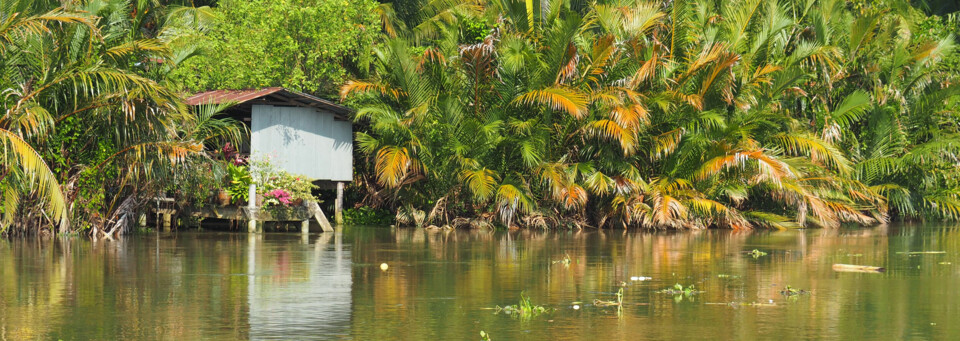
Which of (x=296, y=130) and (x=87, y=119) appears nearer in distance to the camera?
(x=87, y=119)

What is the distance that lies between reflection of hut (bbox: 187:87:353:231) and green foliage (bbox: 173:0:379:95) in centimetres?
124

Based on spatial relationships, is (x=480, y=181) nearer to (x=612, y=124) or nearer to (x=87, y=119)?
(x=612, y=124)

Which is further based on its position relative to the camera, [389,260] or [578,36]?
[578,36]

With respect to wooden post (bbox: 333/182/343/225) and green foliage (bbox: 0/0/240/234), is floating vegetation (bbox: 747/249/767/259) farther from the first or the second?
wooden post (bbox: 333/182/343/225)

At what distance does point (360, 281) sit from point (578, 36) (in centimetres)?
1482

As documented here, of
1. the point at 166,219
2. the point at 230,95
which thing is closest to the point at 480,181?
the point at 230,95

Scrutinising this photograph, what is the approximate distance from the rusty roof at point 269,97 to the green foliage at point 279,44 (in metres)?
1.34

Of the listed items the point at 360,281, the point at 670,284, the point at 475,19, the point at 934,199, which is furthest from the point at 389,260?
the point at 934,199

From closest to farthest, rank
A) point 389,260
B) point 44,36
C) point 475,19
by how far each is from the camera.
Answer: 1. point 389,260
2. point 44,36
3. point 475,19

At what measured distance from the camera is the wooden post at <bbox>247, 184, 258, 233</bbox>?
2325 cm

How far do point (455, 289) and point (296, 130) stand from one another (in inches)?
584

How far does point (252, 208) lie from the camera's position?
2327cm

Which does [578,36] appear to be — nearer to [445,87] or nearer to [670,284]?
[445,87]

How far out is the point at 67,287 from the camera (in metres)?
11.8
